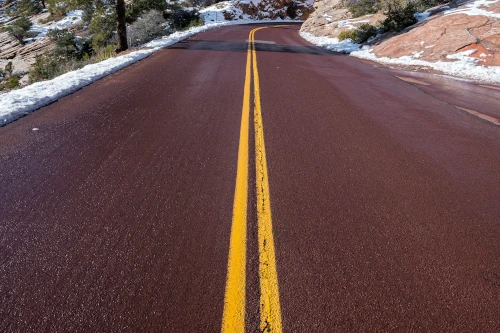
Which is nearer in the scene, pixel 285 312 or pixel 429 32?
pixel 285 312

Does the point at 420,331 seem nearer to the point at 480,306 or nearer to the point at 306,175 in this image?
the point at 480,306

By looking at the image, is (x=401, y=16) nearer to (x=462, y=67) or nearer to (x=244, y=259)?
(x=462, y=67)

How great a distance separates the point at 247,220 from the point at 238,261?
0.53 m

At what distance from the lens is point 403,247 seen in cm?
253

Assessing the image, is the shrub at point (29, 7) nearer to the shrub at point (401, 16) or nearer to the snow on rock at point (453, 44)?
the snow on rock at point (453, 44)

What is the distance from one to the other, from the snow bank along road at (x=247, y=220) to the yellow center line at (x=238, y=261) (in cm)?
1

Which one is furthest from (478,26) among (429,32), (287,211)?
(287,211)

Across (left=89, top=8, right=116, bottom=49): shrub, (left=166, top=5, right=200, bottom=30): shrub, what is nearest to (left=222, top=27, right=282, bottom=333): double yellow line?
(left=89, top=8, right=116, bottom=49): shrub

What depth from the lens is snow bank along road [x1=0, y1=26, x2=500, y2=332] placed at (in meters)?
1.96

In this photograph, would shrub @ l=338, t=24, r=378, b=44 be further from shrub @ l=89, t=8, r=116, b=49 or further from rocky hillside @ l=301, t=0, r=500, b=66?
shrub @ l=89, t=8, r=116, b=49

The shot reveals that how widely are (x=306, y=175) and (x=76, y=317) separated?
267 cm

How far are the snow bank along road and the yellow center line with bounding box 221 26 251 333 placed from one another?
0.01m

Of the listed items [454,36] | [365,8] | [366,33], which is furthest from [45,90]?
[365,8]

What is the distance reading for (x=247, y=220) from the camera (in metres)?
2.80
